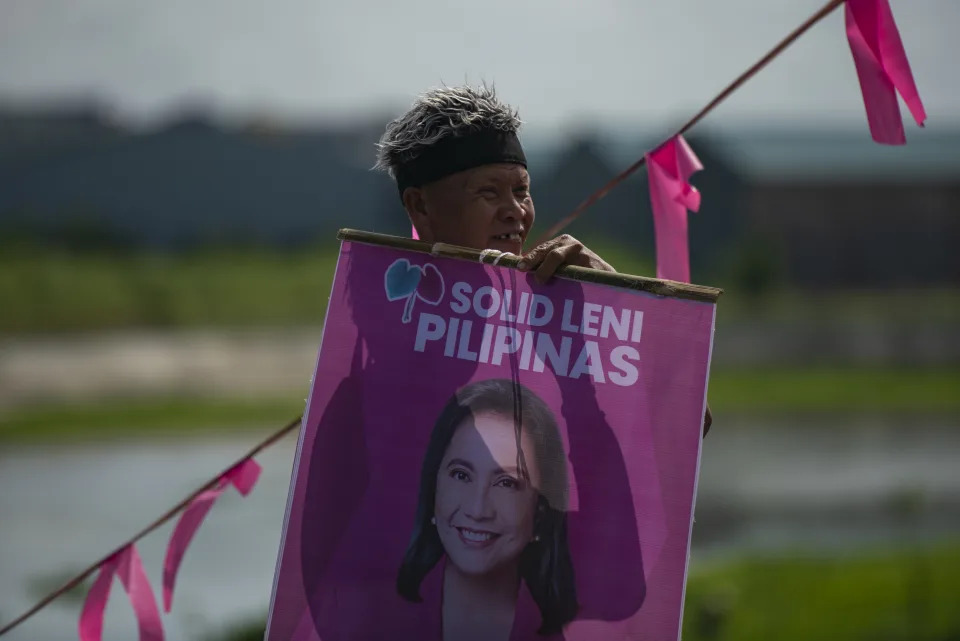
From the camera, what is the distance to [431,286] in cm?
219

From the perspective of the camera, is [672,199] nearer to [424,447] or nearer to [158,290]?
[424,447]

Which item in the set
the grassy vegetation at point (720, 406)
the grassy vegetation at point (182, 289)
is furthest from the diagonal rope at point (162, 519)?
the grassy vegetation at point (182, 289)

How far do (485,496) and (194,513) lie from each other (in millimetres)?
1239

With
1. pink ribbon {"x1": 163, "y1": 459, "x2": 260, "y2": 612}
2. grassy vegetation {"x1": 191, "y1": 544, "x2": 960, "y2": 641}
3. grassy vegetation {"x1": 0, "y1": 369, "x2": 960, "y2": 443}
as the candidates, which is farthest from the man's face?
grassy vegetation {"x1": 0, "y1": 369, "x2": 960, "y2": 443}

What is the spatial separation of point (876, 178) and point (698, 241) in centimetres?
577

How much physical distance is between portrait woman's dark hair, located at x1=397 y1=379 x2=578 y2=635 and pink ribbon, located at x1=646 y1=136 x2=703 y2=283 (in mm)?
764

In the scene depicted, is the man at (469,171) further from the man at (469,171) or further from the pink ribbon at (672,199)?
the pink ribbon at (672,199)

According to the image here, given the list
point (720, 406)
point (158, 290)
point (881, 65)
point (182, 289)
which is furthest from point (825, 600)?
point (182, 289)

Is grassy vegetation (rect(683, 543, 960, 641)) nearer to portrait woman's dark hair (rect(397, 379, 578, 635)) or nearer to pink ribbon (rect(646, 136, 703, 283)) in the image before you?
pink ribbon (rect(646, 136, 703, 283))

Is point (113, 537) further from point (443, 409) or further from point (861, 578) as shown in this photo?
point (443, 409)

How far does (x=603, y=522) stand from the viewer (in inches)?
82.0

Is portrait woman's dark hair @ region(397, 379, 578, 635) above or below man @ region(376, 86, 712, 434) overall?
below

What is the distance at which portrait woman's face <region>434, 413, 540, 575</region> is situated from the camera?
6.93ft

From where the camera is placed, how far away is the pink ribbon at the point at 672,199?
2803mm
